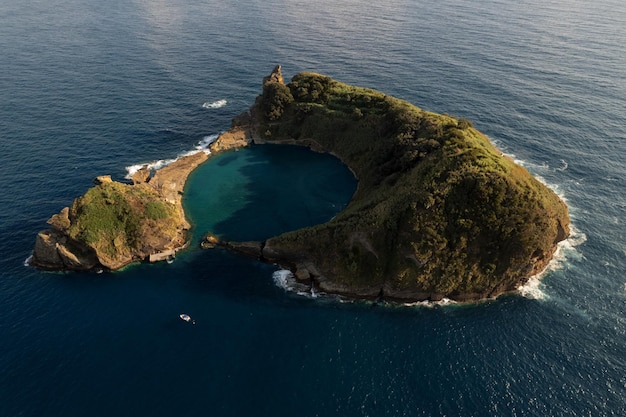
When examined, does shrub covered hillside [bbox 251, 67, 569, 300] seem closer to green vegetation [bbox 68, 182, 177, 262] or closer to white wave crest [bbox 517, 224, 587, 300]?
white wave crest [bbox 517, 224, 587, 300]

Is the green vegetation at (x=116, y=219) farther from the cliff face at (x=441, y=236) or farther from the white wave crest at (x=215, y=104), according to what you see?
the white wave crest at (x=215, y=104)

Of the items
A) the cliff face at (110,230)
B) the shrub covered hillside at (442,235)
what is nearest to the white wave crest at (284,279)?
the shrub covered hillside at (442,235)

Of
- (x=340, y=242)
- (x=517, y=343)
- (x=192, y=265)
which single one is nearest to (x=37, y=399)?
(x=192, y=265)

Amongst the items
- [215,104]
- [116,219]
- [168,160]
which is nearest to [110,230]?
[116,219]

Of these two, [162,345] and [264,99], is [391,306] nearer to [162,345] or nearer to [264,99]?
[162,345]

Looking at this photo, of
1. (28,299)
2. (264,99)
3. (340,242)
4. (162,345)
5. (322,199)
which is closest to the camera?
(162,345)

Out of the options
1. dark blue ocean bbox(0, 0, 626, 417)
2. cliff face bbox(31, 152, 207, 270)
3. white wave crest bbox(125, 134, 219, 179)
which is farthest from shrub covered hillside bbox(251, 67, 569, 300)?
white wave crest bbox(125, 134, 219, 179)

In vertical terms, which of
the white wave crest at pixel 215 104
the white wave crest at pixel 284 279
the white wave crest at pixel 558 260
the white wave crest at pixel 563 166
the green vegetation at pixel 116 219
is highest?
the white wave crest at pixel 563 166
